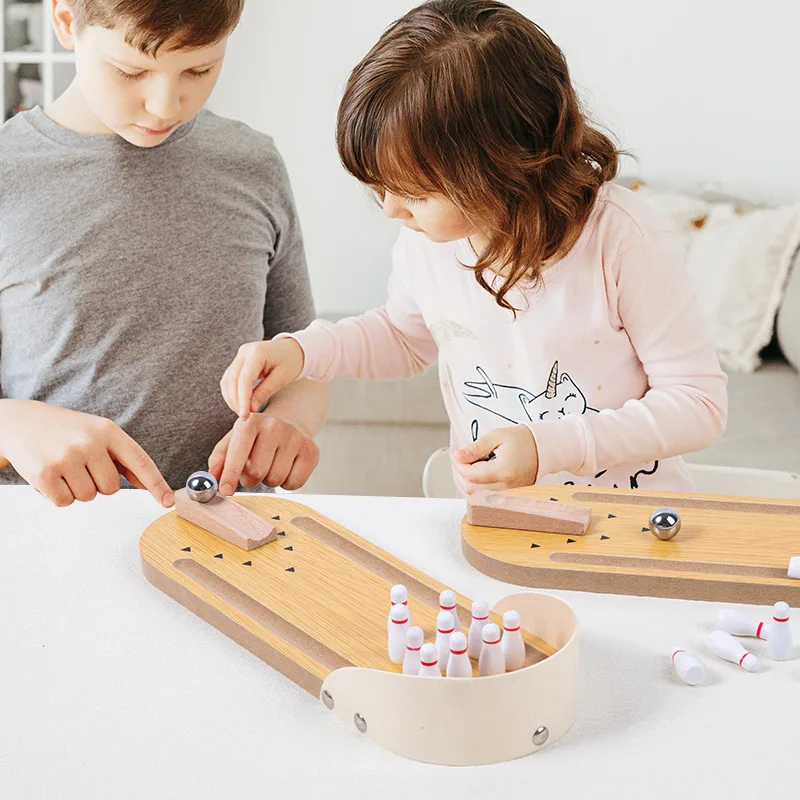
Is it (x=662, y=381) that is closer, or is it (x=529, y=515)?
(x=529, y=515)

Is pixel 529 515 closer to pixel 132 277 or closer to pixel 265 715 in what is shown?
pixel 265 715

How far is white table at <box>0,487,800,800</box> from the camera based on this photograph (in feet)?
2.09

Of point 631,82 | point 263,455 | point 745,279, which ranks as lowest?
point 745,279

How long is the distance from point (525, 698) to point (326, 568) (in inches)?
10.3

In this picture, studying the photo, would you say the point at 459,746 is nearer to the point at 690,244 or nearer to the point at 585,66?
the point at 690,244

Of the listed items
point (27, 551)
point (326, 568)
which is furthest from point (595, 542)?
point (27, 551)

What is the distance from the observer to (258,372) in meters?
1.15

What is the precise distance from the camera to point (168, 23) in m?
1.04

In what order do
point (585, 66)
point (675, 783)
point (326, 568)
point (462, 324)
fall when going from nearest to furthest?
point (675, 783), point (326, 568), point (462, 324), point (585, 66)

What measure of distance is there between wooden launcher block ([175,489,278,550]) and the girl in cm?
18

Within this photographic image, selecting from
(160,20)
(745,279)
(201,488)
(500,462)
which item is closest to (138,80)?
(160,20)

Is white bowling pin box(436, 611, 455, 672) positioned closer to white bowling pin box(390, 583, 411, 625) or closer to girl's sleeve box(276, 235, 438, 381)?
white bowling pin box(390, 583, 411, 625)

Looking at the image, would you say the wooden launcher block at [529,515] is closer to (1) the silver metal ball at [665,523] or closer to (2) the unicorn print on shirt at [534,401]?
(1) the silver metal ball at [665,523]

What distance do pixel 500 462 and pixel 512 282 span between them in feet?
0.70
